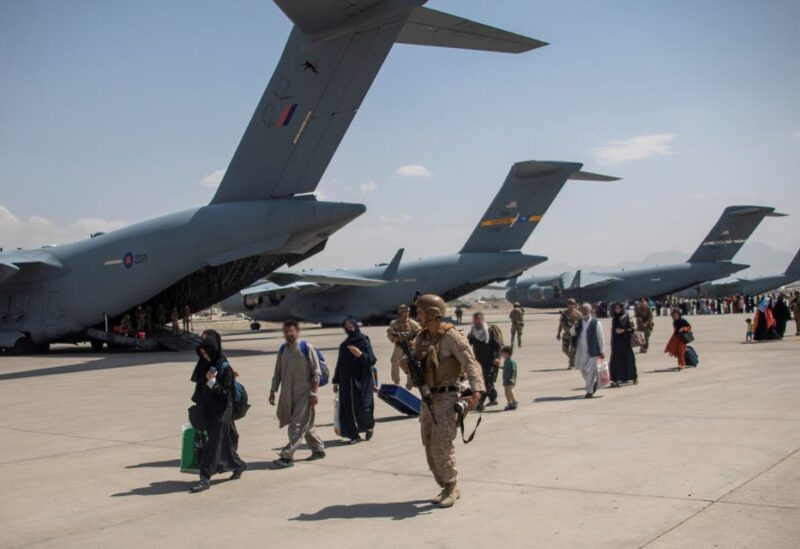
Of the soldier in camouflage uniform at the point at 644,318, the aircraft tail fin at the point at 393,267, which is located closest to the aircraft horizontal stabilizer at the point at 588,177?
the aircraft tail fin at the point at 393,267

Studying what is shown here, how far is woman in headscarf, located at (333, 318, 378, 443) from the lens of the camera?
918 centimetres

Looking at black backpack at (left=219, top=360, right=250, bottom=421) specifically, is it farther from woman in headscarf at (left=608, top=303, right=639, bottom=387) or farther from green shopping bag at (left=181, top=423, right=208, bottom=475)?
woman in headscarf at (left=608, top=303, right=639, bottom=387)

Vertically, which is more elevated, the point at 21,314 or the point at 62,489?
the point at 21,314

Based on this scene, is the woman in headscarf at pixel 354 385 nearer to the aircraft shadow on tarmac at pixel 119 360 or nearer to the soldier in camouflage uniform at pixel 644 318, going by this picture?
the aircraft shadow on tarmac at pixel 119 360

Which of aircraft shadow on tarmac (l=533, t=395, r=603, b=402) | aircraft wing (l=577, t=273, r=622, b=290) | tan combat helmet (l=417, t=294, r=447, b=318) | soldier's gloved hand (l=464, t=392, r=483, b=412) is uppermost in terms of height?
aircraft wing (l=577, t=273, r=622, b=290)

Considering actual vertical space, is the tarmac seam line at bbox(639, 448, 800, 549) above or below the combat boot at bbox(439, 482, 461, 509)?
below

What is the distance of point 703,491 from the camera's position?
613 centimetres

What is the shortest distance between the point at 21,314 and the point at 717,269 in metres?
43.3

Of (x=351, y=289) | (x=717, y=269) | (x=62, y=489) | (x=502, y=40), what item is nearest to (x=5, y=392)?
(x=62, y=489)

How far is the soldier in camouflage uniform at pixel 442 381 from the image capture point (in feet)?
20.2

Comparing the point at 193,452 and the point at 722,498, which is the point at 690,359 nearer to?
the point at 722,498

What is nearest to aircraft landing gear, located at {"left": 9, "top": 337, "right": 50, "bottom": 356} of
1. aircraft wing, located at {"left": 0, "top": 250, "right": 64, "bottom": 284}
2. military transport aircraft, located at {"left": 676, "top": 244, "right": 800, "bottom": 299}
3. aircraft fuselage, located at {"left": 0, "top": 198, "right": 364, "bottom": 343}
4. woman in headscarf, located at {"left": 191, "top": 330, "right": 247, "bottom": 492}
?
aircraft fuselage, located at {"left": 0, "top": 198, "right": 364, "bottom": 343}

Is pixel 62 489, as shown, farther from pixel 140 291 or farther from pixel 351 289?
pixel 351 289

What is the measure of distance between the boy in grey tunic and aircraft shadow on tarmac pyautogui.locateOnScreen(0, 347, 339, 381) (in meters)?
11.2
